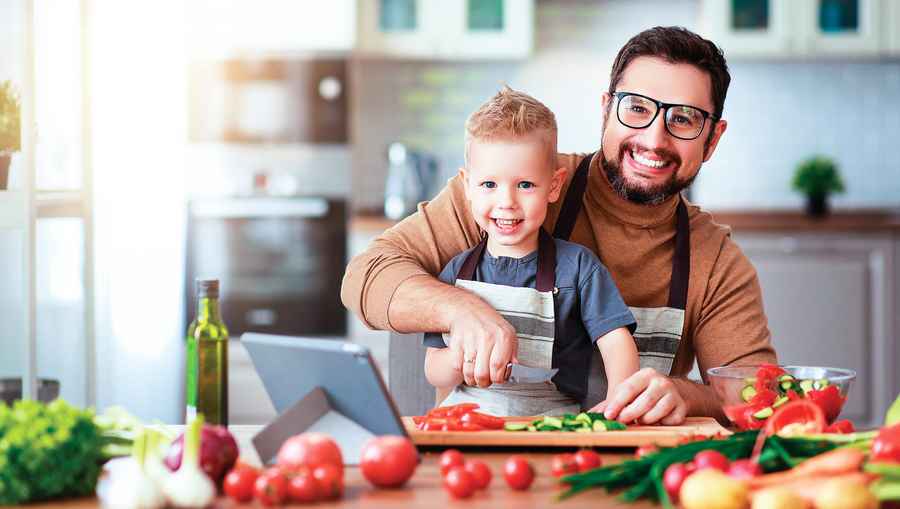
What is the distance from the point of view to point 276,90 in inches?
176

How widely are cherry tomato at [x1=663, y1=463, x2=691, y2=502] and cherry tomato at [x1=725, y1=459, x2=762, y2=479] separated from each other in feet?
0.15

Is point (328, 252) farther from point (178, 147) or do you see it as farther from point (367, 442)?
point (367, 442)

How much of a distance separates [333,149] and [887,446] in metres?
3.56

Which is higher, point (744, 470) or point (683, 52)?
point (683, 52)

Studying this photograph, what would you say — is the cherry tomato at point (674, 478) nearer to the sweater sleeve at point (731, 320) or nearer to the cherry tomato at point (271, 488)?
the cherry tomato at point (271, 488)

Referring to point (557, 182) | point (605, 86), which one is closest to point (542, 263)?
point (557, 182)

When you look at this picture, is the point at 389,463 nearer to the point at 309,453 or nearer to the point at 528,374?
the point at 309,453

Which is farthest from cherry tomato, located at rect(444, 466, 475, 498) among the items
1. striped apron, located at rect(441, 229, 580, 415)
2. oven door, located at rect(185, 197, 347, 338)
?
oven door, located at rect(185, 197, 347, 338)

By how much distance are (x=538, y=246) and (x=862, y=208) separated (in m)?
3.67

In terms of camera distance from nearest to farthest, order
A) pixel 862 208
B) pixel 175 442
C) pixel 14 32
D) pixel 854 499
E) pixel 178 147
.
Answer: pixel 854 499
pixel 175 442
pixel 14 32
pixel 178 147
pixel 862 208


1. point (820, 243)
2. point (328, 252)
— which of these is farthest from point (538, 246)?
point (820, 243)

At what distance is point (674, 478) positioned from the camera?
44.7 inches

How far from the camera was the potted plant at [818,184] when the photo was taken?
4812 mm

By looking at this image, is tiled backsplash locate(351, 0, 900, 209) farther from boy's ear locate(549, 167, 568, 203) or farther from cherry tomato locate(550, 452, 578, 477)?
cherry tomato locate(550, 452, 578, 477)
